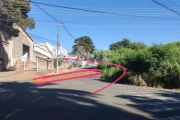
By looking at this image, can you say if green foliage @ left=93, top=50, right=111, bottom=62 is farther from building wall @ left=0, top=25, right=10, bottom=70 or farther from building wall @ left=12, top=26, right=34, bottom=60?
building wall @ left=0, top=25, right=10, bottom=70

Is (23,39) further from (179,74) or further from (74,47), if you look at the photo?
(74,47)

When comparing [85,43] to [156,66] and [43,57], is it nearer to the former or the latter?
[43,57]

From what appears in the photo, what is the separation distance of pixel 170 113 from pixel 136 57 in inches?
573

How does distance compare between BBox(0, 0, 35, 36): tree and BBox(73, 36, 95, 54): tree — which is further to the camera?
BBox(73, 36, 95, 54): tree

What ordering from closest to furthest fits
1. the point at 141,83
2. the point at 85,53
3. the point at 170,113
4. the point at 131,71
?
the point at 170,113
the point at 141,83
the point at 131,71
the point at 85,53

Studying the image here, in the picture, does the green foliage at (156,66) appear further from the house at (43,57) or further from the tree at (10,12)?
the house at (43,57)

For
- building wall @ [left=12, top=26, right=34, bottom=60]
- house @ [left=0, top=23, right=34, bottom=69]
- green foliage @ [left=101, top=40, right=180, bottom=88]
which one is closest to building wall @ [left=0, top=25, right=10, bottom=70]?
house @ [left=0, top=23, right=34, bottom=69]

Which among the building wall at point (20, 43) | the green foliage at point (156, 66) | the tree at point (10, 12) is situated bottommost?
the green foliage at point (156, 66)

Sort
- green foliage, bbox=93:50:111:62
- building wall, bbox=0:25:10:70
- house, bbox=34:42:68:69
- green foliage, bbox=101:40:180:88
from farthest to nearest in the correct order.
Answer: house, bbox=34:42:68:69
green foliage, bbox=93:50:111:62
building wall, bbox=0:25:10:70
green foliage, bbox=101:40:180:88

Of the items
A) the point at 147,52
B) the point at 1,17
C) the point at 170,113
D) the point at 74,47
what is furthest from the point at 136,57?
the point at 74,47

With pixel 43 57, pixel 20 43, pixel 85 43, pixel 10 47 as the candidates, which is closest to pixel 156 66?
pixel 10 47

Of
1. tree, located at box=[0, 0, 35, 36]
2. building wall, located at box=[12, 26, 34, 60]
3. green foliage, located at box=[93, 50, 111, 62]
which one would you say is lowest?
green foliage, located at box=[93, 50, 111, 62]

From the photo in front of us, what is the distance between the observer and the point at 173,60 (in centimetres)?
2181

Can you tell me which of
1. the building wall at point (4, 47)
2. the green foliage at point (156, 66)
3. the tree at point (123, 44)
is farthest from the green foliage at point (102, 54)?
the tree at point (123, 44)
